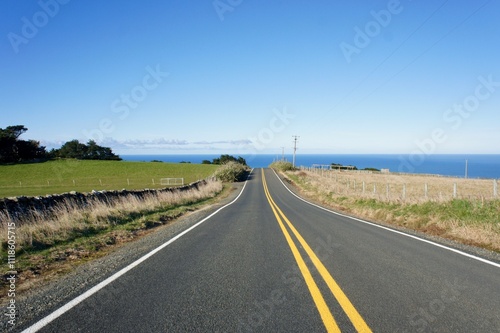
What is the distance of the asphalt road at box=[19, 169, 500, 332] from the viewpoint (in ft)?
11.5

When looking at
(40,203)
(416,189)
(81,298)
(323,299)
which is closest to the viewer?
(323,299)

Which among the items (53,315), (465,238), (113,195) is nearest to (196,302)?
(53,315)

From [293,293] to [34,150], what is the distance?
105m

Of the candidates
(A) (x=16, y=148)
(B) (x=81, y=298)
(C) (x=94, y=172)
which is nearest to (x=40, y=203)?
(B) (x=81, y=298)

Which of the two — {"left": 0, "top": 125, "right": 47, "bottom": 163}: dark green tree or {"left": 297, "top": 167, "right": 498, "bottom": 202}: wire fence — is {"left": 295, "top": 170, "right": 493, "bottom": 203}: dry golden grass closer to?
{"left": 297, "top": 167, "right": 498, "bottom": 202}: wire fence

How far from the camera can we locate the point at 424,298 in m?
4.26

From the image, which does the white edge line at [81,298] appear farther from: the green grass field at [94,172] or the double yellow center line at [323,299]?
the green grass field at [94,172]

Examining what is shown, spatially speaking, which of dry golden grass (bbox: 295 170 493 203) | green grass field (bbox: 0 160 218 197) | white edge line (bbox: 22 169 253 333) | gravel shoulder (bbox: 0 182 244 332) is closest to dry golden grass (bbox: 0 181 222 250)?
gravel shoulder (bbox: 0 182 244 332)

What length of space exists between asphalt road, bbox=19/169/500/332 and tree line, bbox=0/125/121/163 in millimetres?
94596

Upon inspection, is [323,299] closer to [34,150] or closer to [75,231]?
[75,231]

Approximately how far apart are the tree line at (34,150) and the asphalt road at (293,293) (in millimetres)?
94596

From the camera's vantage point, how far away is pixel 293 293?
4355 millimetres

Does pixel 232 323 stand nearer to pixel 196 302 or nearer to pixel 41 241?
pixel 196 302

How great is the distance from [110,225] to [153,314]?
898 centimetres
